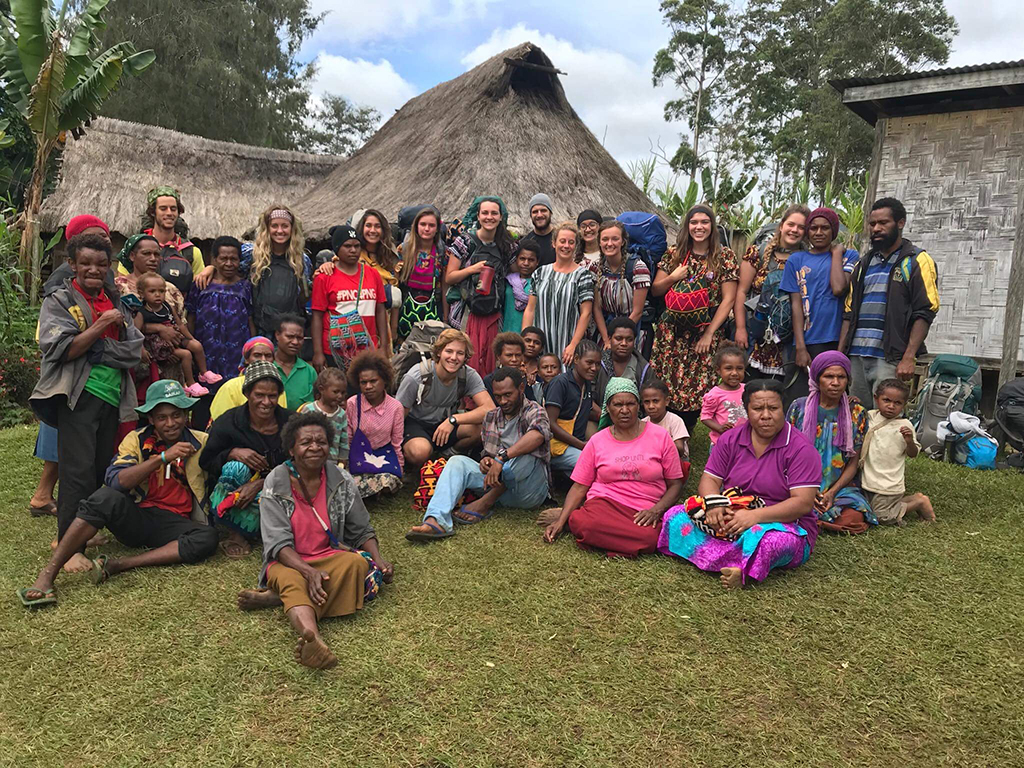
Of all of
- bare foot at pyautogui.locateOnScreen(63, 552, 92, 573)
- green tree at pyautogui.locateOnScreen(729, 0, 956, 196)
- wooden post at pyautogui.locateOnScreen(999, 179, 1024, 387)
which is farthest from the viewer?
green tree at pyautogui.locateOnScreen(729, 0, 956, 196)

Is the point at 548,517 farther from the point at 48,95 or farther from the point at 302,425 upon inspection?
the point at 48,95

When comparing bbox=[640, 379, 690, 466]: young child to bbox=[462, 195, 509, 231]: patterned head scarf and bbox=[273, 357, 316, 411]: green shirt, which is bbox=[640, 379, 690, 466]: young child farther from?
bbox=[273, 357, 316, 411]: green shirt

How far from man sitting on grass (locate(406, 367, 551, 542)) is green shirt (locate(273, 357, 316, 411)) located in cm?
105

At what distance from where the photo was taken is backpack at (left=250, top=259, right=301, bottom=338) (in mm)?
5422

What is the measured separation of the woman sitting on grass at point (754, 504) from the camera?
12.4 ft

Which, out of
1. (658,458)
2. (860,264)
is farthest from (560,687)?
(860,264)

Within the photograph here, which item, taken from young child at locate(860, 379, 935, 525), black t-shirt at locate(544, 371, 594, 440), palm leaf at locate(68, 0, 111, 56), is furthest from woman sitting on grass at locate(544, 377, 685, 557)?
palm leaf at locate(68, 0, 111, 56)

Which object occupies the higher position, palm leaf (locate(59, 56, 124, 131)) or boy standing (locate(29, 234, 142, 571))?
palm leaf (locate(59, 56, 124, 131))

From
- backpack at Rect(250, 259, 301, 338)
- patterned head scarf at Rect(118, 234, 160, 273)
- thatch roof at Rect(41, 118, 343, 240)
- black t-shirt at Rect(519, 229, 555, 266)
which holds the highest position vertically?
thatch roof at Rect(41, 118, 343, 240)

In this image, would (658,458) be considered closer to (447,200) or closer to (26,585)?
(26,585)

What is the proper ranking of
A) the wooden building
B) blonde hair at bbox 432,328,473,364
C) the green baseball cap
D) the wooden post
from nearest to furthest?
the green baseball cap, blonde hair at bbox 432,328,473,364, the wooden post, the wooden building

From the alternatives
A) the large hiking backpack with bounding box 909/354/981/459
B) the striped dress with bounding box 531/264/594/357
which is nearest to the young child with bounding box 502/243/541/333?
the striped dress with bounding box 531/264/594/357

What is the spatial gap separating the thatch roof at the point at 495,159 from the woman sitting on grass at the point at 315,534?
22.7ft

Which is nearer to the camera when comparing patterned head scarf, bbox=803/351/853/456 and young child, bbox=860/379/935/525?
patterned head scarf, bbox=803/351/853/456
